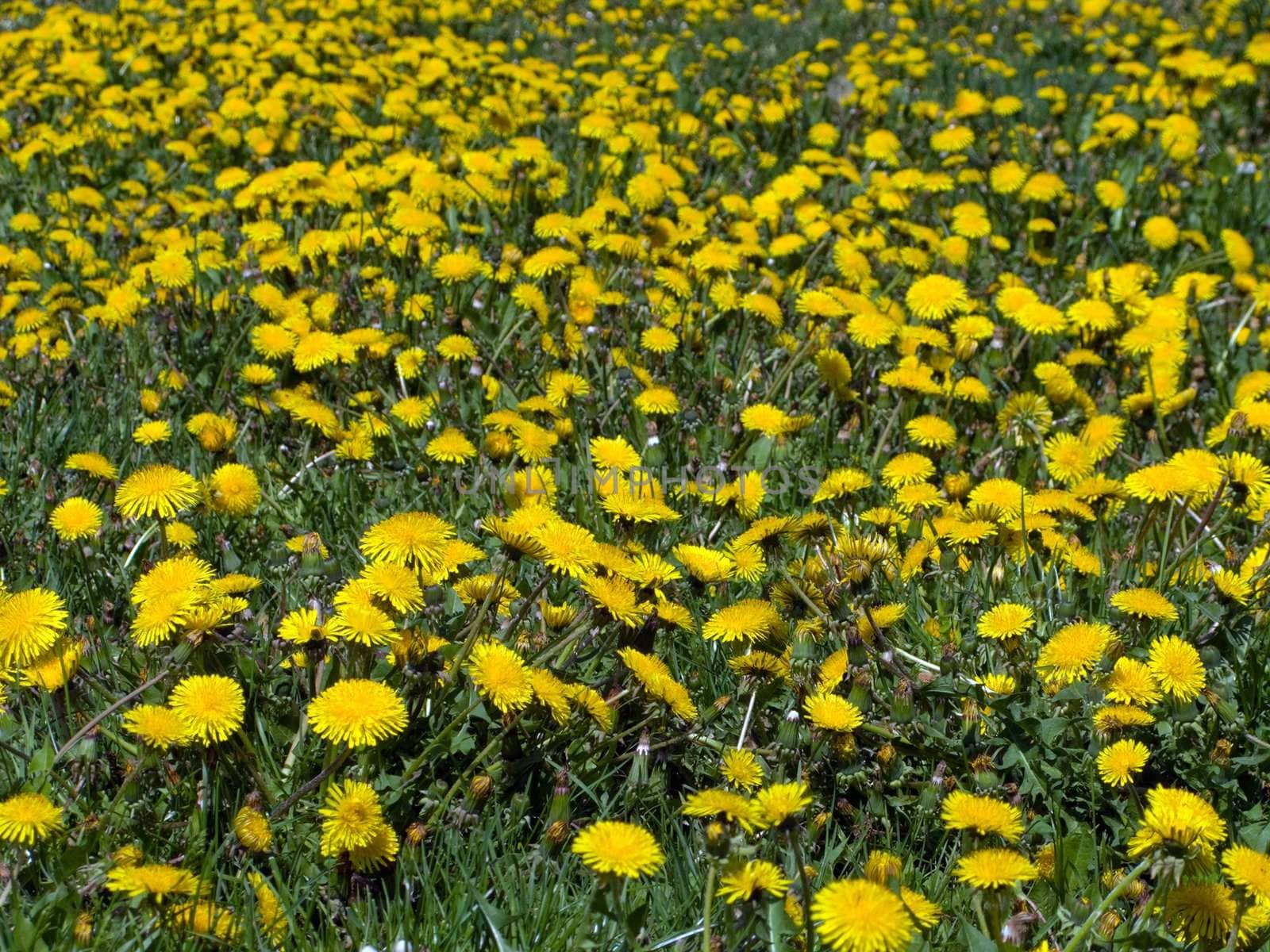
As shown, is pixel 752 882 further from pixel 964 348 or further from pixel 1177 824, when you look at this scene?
pixel 964 348

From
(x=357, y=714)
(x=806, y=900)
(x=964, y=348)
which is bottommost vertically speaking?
(x=964, y=348)

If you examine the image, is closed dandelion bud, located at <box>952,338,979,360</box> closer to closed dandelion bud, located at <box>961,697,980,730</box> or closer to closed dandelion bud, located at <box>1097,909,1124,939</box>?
closed dandelion bud, located at <box>961,697,980,730</box>

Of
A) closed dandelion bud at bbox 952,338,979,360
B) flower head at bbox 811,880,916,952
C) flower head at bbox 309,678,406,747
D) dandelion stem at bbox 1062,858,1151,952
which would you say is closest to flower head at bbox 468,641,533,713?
flower head at bbox 309,678,406,747

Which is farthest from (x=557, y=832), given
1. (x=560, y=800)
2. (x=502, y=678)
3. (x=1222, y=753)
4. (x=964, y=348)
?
(x=964, y=348)

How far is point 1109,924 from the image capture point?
69.9 inches

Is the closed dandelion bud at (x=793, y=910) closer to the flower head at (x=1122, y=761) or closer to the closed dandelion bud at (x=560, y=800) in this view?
the closed dandelion bud at (x=560, y=800)

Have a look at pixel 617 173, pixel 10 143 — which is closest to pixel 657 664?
pixel 617 173

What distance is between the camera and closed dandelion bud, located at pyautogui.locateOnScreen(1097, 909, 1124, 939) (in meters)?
1.77

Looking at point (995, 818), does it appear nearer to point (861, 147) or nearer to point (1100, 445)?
point (1100, 445)

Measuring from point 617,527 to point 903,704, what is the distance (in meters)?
0.66

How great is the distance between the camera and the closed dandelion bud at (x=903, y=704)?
2.08 meters

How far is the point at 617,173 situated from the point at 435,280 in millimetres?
1213

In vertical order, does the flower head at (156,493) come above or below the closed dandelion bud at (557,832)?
above

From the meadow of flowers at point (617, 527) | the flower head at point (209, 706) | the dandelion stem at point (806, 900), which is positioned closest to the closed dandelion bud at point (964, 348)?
the meadow of flowers at point (617, 527)
